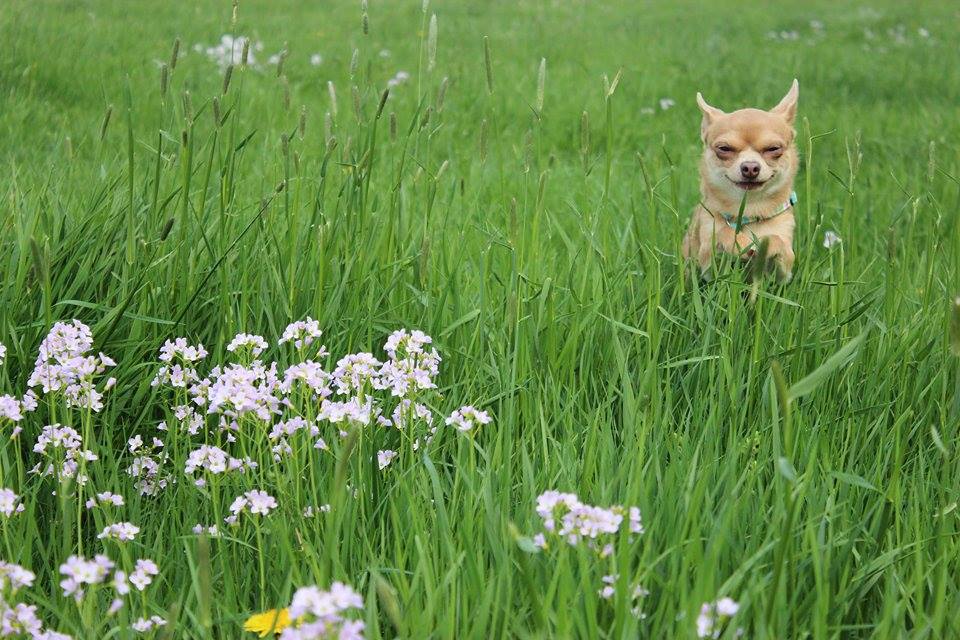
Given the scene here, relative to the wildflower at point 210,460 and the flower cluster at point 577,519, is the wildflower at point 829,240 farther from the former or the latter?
the wildflower at point 210,460

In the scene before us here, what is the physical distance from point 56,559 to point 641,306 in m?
1.79

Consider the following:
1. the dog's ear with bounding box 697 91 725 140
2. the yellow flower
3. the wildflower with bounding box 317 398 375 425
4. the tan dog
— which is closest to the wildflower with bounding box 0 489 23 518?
the yellow flower

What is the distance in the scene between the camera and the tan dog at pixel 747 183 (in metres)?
3.79

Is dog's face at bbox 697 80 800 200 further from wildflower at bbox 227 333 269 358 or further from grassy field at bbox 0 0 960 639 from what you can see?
wildflower at bbox 227 333 269 358

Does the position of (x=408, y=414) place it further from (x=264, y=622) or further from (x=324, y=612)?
(x=324, y=612)

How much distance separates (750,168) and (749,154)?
0.07 metres

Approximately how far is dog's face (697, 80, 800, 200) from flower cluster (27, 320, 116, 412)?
2.29m

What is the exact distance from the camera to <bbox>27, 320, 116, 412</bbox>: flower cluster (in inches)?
93.8

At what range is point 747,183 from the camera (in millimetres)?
3834

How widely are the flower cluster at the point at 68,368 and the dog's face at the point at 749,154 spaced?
7.52 ft

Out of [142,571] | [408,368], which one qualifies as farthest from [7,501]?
[408,368]

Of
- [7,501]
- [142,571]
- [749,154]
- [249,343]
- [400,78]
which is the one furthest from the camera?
[400,78]

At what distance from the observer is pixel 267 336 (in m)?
3.22

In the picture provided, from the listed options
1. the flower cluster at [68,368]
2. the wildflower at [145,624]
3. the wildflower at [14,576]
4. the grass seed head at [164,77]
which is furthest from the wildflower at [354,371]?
the grass seed head at [164,77]
